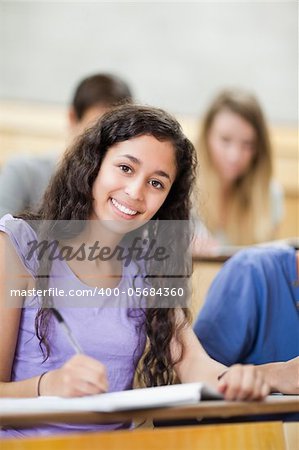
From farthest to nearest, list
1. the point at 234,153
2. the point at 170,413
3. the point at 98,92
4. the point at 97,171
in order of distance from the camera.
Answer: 1. the point at 234,153
2. the point at 98,92
3. the point at 97,171
4. the point at 170,413

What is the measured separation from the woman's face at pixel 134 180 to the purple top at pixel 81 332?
0.31 ft

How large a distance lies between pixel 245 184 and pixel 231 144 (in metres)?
0.11

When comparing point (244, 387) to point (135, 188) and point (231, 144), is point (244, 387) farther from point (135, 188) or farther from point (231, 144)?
point (231, 144)

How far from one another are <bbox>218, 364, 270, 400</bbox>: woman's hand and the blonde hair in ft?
3.68

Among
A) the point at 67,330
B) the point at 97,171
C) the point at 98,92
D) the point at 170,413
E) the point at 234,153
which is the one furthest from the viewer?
the point at 234,153

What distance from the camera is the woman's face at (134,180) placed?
0.89m

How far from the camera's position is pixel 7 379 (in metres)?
0.85

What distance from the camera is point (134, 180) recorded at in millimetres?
889

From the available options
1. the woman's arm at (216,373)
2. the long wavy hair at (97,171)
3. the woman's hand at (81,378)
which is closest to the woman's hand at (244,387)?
the woman's arm at (216,373)

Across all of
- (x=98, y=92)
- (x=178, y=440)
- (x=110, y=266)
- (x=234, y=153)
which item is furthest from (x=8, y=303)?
(x=234, y=153)

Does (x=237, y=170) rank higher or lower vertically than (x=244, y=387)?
higher

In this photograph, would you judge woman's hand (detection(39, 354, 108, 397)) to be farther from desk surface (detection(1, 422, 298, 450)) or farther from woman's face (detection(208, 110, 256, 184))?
woman's face (detection(208, 110, 256, 184))

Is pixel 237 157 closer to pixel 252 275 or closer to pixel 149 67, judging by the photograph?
pixel 149 67

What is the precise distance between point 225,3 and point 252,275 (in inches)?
55.2
